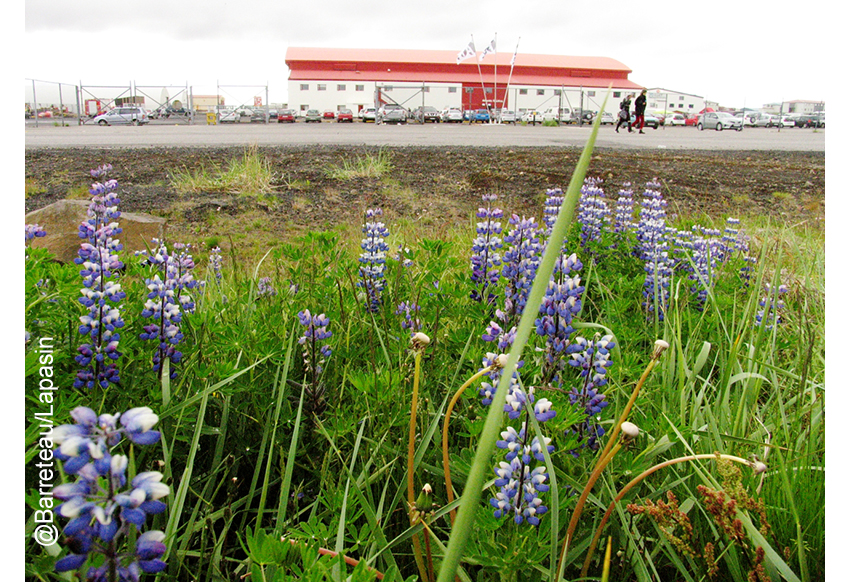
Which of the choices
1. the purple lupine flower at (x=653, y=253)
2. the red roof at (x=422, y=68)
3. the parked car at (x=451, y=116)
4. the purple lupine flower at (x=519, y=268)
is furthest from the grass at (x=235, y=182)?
the red roof at (x=422, y=68)

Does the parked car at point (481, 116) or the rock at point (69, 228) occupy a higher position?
the parked car at point (481, 116)

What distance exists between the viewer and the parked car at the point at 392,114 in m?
27.6

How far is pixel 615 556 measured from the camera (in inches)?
43.9

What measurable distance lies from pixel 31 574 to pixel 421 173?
19.2 feet

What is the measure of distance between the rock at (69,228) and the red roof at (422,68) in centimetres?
3395

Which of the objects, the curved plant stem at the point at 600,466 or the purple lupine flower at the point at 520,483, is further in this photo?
the purple lupine flower at the point at 520,483

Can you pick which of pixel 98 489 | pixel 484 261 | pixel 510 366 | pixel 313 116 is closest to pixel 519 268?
pixel 484 261

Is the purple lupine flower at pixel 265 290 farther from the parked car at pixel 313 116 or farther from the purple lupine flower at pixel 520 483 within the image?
the parked car at pixel 313 116

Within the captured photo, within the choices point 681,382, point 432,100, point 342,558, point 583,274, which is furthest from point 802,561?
point 432,100

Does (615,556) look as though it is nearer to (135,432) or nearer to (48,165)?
(135,432)

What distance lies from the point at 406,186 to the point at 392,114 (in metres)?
23.5

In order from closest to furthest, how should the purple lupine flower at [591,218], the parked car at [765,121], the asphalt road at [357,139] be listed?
the purple lupine flower at [591,218] < the asphalt road at [357,139] < the parked car at [765,121]

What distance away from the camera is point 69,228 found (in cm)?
348

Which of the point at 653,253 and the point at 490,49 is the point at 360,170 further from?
the point at 490,49
